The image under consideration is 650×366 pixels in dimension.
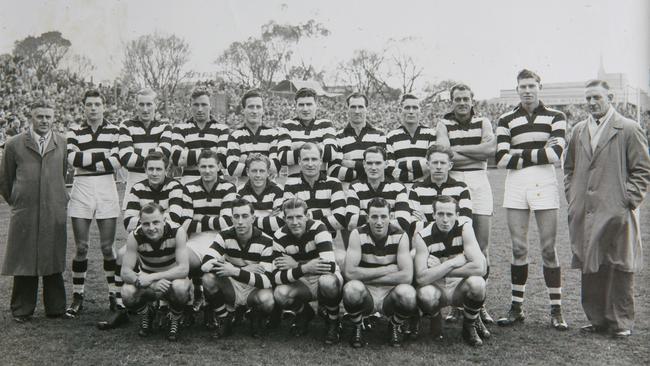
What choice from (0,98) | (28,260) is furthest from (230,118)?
(28,260)

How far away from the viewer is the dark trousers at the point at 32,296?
17.4 ft

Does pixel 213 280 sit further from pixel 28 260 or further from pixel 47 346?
pixel 28 260

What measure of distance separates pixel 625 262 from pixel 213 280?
3.39 metres

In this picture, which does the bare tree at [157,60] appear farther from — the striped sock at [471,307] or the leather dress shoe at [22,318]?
the striped sock at [471,307]

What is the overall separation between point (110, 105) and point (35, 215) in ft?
60.5

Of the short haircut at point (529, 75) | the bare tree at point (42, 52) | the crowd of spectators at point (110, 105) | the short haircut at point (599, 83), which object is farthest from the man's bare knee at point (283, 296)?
the bare tree at point (42, 52)

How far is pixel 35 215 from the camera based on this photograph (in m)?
5.38

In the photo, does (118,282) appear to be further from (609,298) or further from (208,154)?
(609,298)

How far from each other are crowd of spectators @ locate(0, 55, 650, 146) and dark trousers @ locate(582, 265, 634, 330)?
516 cm

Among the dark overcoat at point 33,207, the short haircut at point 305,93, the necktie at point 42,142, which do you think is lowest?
the dark overcoat at point 33,207

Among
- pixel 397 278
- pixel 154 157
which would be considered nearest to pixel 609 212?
pixel 397 278

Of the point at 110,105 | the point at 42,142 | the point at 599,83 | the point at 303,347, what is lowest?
the point at 303,347

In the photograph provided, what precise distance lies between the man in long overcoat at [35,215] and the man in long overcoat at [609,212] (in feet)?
15.5

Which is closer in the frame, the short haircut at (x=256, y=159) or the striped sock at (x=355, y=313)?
the striped sock at (x=355, y=313)
